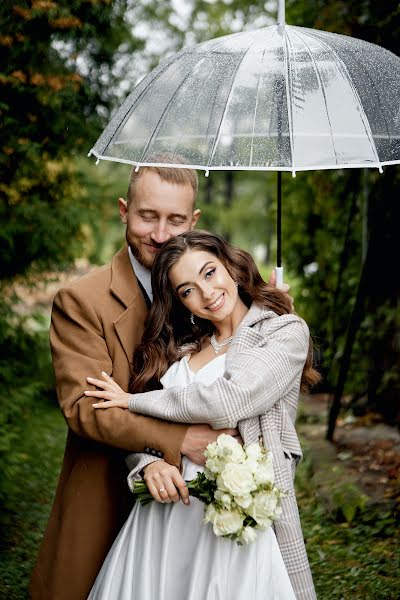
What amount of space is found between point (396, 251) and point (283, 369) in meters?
4.29

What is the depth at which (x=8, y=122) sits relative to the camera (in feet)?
16.2

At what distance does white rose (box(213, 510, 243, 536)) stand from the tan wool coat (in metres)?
0.53

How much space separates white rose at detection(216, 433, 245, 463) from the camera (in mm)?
2439

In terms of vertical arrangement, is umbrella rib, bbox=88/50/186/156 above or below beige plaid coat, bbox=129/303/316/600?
above

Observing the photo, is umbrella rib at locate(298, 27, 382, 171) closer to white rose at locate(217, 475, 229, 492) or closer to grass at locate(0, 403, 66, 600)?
white rose at locate(217, 475, 229, 492)

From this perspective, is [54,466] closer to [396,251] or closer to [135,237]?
[396,251]

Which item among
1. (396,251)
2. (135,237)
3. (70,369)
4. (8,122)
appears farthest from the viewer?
(396,251)

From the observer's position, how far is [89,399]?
9.21 feet

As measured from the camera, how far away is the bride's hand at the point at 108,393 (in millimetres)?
2768

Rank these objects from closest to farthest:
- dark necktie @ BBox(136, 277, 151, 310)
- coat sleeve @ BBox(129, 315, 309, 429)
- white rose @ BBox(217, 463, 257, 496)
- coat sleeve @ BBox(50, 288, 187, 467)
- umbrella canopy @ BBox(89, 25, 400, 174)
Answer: white rose @ BBox(217, 463, 257, 496), coat sleeve @ BBox(129, 315, 309, 429), coat sleeve @ BBox(50, 288, 187, 467), umbrella canopy @ BBox(89, 25, 400, 174), dark necktie @ BBox(136, 277, 151, 310)

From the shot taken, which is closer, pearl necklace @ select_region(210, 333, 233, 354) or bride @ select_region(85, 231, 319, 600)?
bride @ select_region(85, 231, 319, 600)

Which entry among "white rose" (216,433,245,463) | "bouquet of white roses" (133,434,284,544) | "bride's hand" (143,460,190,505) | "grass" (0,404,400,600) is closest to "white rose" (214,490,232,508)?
"bouquet of white roses" (133,434,284,544)

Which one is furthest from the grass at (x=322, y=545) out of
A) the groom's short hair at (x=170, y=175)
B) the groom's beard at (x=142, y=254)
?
the groom's short hair at (x=170, y=175)

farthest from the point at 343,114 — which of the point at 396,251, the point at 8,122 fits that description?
the point at 396,251
